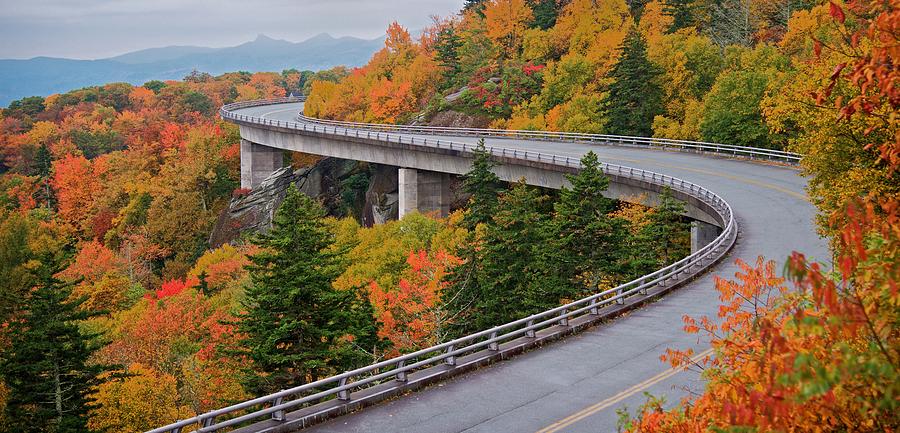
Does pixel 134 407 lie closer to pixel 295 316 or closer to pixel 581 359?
pixel 295 316

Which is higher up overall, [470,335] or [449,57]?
[449,57]

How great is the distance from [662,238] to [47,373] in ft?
85.2

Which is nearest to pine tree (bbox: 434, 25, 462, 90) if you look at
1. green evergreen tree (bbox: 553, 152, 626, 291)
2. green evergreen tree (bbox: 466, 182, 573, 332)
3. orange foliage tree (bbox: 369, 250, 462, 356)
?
orange foliage tree (bbox: 369, 250, 462, 356)

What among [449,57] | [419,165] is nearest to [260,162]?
[449,57]

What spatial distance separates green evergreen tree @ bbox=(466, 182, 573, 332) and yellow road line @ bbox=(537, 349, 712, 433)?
478 inches

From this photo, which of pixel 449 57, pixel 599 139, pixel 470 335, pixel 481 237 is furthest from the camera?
pixel 449 57

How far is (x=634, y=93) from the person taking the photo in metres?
67.8

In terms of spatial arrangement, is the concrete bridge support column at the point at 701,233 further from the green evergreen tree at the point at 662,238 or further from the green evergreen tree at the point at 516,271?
the green evergreen tree at the point at 516,271

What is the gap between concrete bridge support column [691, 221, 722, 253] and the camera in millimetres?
41844

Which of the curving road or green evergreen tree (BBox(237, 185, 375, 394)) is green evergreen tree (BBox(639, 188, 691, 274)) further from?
green evergreen tree (BBox(237, 185, 375, 394))

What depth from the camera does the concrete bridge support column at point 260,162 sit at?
92.0m

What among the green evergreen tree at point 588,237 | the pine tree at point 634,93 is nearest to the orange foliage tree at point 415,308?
the green evergreen tree at point 588,237

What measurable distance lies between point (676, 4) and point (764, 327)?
272 ft

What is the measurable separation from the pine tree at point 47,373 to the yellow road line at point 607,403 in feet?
56.8
